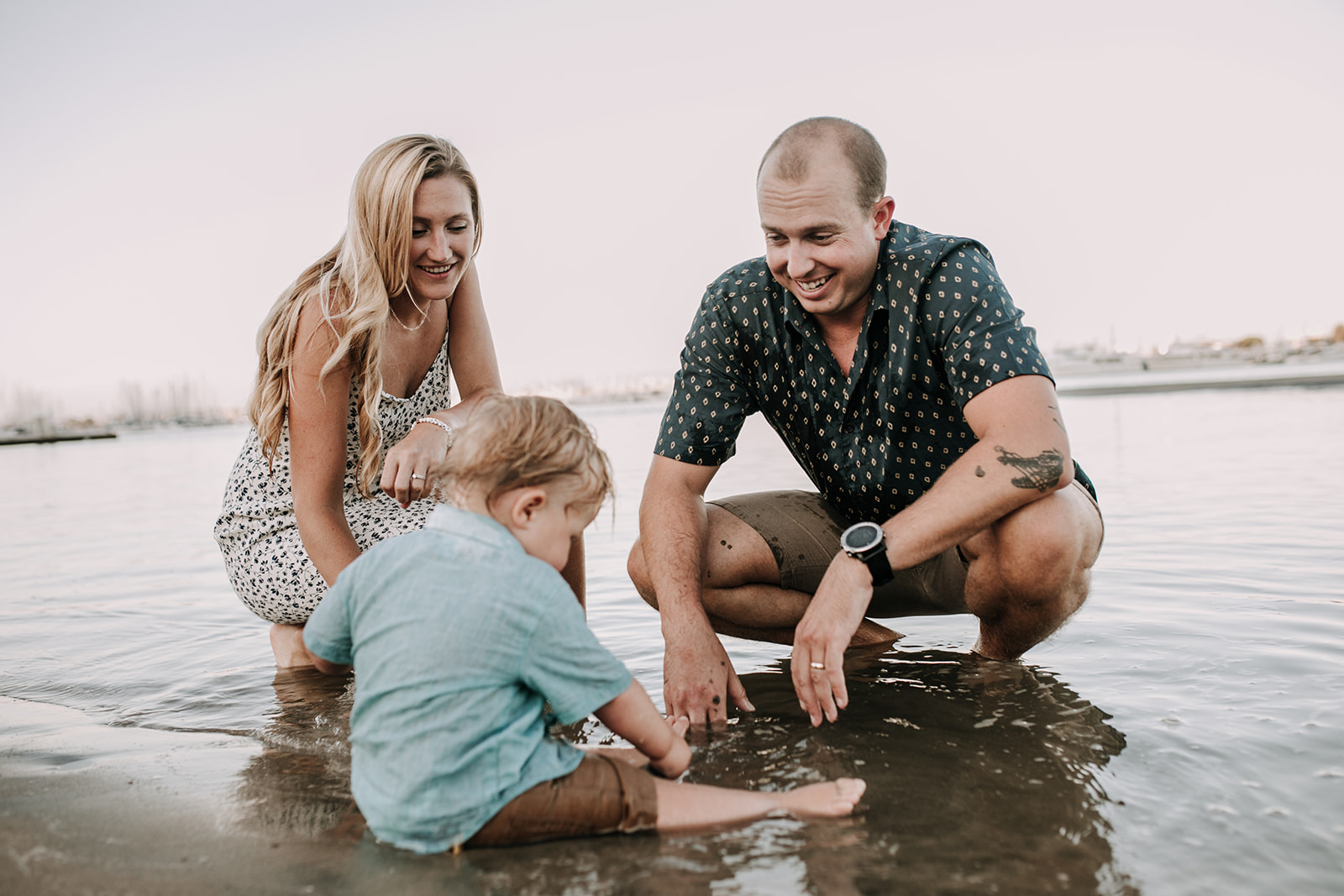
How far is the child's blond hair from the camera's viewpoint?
1.75 m

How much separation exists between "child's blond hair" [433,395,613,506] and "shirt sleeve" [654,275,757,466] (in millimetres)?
1096

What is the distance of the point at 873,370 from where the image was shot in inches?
113

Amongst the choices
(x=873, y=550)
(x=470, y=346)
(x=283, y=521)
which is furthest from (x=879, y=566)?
(x=283, y=521)

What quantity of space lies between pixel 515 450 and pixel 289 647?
1.96 m

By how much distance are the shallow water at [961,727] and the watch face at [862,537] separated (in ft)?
1.46

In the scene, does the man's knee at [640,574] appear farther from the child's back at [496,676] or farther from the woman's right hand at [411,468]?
the child's back at [496,676]

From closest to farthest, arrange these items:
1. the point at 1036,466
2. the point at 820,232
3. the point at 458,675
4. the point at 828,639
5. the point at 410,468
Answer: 1. the point at 458,675
2. the point at 828,639
3. the point at 1036,466
4. the point at 820,232
5. the point at 410,468

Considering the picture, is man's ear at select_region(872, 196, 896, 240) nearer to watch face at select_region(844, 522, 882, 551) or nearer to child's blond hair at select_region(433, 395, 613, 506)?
watch face at select_region(844, 522, 882, 551)

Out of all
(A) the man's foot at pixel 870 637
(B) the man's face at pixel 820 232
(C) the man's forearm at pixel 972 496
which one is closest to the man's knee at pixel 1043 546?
(C) the man's forearm at pixel 972 496

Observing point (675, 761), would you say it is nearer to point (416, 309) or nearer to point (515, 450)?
point (515, 450)

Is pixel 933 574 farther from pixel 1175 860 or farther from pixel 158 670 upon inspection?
pixel 158 670

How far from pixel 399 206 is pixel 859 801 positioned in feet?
6.97

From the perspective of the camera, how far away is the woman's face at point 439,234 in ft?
9.77

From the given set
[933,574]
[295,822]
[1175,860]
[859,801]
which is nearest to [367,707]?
[295,822]
